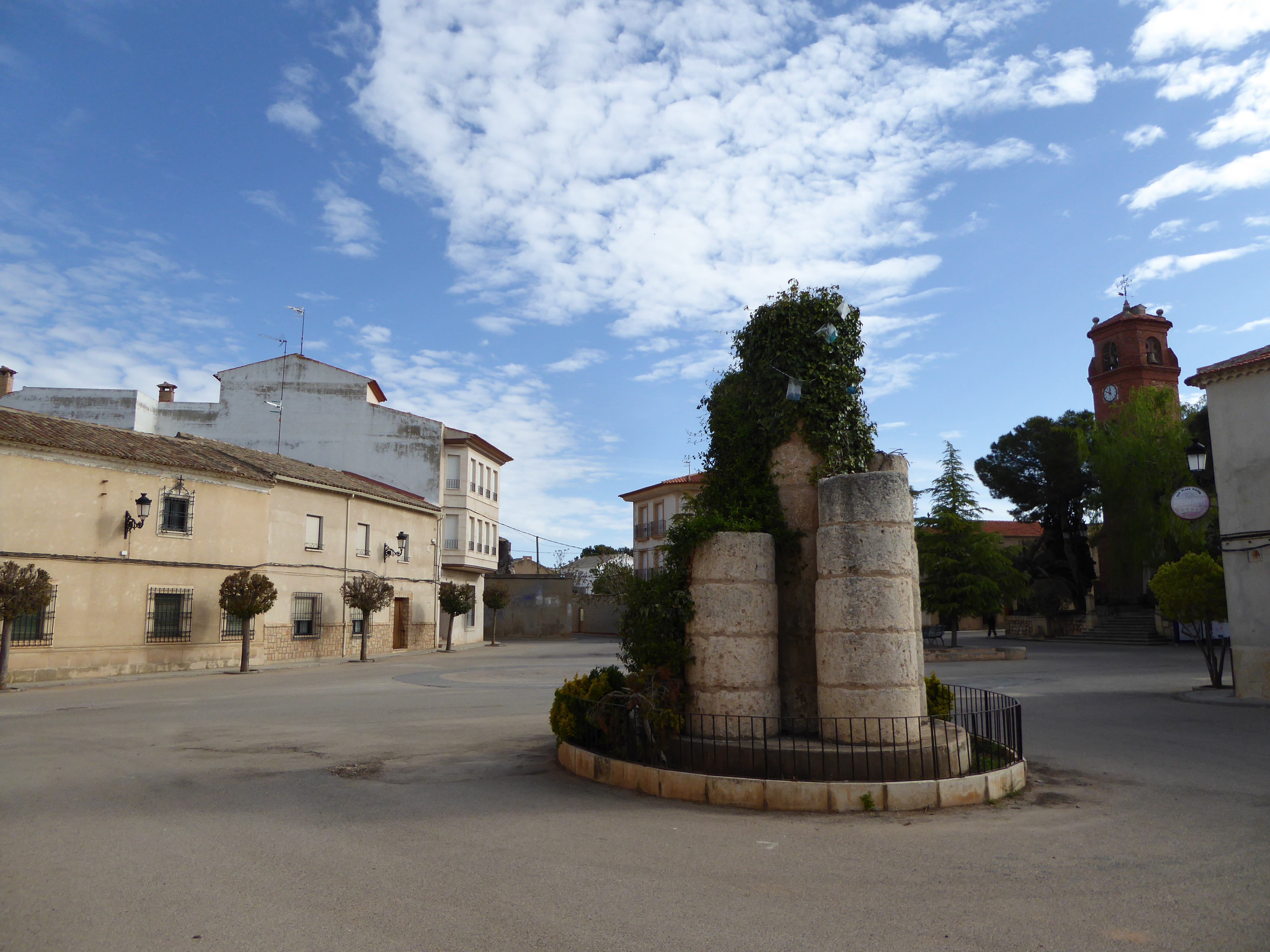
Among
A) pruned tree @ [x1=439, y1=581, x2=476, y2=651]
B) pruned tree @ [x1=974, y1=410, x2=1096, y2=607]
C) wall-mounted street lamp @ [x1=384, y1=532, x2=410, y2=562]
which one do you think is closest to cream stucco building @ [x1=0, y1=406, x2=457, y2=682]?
wall-mounted street lamp @ [x1=384, y1=532, x2=410, y2=562]

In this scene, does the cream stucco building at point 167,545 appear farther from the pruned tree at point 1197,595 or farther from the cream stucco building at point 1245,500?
the cream stucco building at point 1245,500

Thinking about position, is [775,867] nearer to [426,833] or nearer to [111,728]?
[426,833]

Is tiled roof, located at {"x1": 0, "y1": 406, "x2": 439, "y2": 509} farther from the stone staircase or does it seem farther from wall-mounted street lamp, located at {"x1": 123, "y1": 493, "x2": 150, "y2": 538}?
the stone staircase

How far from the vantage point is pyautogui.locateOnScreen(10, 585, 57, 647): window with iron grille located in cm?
1909

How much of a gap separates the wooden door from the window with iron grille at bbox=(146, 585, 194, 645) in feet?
38.7

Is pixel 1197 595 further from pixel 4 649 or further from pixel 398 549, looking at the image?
pixel 398 549

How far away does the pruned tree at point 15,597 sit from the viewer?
1692 centimetres

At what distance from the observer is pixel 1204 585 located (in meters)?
16.8

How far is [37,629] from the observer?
19359 millimetres

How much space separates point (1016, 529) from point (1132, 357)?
750 inches

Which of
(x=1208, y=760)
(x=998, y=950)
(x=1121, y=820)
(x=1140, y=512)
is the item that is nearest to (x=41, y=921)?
(x=998, y=950)

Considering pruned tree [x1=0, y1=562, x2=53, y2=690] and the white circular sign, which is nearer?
the white circular sign

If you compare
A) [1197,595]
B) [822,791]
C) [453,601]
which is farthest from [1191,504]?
[453,601]

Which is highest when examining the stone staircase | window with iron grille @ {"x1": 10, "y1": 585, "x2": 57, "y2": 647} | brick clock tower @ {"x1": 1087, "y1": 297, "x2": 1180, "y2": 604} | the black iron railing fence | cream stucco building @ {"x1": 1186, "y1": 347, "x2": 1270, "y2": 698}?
brick clock tower @ {"x1": 1087, "y1": 297, "x2": 1180, "y2": 604}
